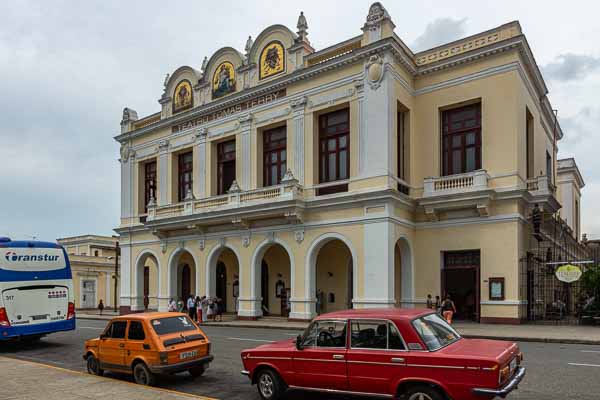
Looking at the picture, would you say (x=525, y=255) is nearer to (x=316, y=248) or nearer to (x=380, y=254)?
(x=380, y=254)

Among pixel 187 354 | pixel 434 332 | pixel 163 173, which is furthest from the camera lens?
pixel 163 173

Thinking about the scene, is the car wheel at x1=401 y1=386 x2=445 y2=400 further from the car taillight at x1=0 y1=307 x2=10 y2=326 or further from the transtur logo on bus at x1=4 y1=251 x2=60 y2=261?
the transtur logo on bus at x1=4 y1=251 x2=60 y2=261

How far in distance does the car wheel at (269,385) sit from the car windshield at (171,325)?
2799mm

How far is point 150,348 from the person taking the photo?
36.1 feet

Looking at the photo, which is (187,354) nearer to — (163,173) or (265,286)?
(265,286)

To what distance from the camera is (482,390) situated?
716cm

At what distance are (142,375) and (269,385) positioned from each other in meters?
3.22

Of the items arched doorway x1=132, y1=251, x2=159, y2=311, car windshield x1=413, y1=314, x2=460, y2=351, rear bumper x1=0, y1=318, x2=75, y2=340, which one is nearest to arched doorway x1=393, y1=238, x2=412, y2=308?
rear bumper x1=0, y1=318, x2=75, y2=340

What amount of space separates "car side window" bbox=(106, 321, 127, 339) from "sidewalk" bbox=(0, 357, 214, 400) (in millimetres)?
917

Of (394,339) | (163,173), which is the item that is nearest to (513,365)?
(394,339)

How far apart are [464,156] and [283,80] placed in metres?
10.0

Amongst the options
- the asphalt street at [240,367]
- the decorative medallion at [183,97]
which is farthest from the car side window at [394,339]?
the decorative medallion at [183,97]

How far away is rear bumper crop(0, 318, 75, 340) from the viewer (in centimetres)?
1619

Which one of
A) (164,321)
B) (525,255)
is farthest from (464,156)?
(164,321)
